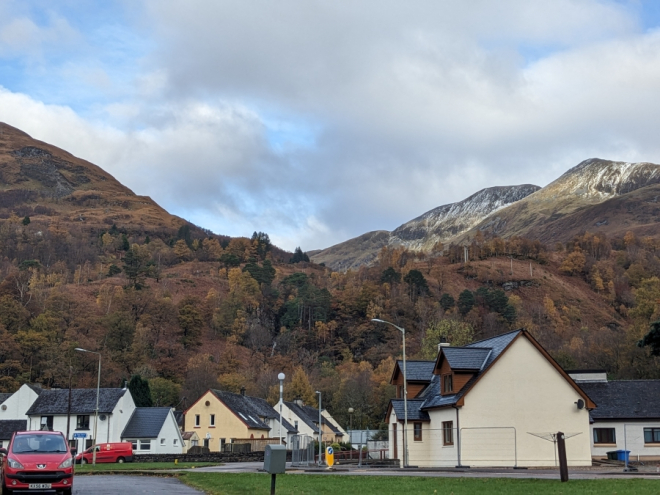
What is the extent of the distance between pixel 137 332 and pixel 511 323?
78578 millimetres

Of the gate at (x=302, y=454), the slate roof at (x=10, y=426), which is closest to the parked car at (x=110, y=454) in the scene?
the gate at (x=302, y=454)

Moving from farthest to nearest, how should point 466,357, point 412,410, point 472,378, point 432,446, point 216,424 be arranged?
point 216,424, point 412,410, point 432,446, point 466,357, point 472,378

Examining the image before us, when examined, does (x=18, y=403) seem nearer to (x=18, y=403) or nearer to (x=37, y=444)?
(x=18, y=403)

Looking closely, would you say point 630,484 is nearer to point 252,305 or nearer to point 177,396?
point 177,396

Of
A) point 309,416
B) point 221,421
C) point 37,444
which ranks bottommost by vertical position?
point 37,444

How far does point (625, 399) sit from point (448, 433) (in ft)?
49.3

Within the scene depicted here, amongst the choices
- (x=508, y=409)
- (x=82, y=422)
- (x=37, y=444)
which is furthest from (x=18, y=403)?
(x=37, y=444)

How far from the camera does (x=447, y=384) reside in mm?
43750

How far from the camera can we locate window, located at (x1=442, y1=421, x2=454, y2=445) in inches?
1632

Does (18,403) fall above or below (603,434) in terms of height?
above

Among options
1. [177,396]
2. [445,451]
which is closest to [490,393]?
[445,451]

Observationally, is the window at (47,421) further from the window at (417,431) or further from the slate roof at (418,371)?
the window at (417,431)

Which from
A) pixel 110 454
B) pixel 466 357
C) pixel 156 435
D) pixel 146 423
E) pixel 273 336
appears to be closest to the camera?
pixel 466 357

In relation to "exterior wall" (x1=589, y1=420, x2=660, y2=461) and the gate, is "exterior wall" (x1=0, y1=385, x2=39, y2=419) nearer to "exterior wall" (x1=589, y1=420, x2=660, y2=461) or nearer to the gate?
the gate
